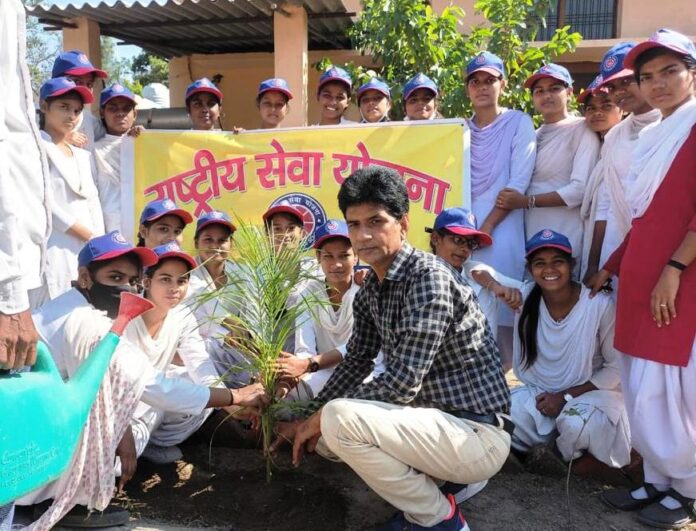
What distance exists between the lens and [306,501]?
289 cm

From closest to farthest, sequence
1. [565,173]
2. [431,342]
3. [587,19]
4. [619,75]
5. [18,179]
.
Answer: [18,179] < [431,342] < [619,75] < [565,173] < [587,19]

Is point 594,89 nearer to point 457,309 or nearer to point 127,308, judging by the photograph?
point 457,309

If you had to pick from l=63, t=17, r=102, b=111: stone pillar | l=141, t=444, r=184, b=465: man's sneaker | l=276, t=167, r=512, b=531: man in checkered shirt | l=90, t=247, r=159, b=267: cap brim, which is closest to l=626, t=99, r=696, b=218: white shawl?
l=276, t=167, r=512, b=531: man in checkered shirt

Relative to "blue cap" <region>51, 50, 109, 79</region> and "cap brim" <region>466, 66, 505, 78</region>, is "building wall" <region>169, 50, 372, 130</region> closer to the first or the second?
"blue cap" <region>51, 50, 109, 79</region>

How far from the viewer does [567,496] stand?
3.06m

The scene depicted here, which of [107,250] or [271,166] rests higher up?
[271,166]

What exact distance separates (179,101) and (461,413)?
9148 millimetres

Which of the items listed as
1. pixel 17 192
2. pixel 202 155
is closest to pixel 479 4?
pixel 202 155

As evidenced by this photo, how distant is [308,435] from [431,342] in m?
0.60

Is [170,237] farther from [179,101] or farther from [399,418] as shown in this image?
[179,101]

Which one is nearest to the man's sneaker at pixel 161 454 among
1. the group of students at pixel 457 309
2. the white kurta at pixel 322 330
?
the group of students at pixel 457 309

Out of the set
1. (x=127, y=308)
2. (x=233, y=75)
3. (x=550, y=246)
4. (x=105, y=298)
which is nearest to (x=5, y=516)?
(x=127, y=308)

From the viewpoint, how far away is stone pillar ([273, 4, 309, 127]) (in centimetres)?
728

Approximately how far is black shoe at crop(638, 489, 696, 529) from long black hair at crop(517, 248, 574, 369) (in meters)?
0.95
